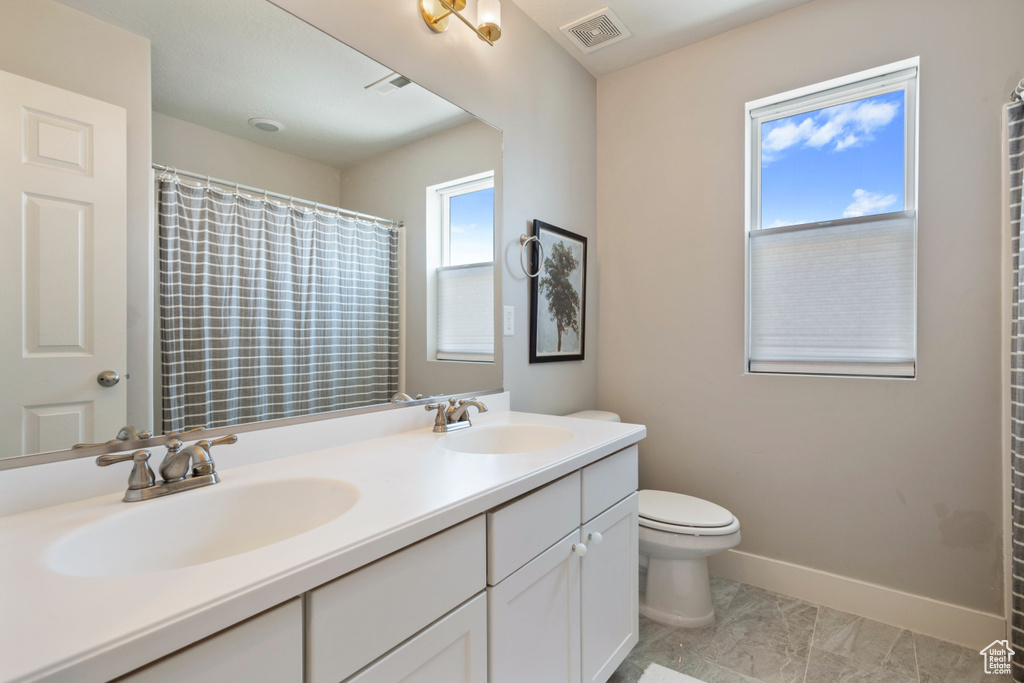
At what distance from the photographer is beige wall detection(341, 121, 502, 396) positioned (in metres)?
1.40

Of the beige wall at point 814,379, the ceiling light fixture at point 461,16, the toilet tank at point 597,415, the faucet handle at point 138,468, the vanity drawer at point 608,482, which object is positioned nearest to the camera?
the faucet handle at point 138,468

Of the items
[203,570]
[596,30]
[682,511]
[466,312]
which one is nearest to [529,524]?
[203,570]

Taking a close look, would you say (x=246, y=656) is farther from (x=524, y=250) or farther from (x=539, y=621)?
(x=524, y=250)

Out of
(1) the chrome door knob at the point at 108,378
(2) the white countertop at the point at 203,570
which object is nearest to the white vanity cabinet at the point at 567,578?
(2) the white countertop at the point at 203,570

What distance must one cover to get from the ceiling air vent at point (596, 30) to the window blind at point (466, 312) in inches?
46.5

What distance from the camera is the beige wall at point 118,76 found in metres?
0.81

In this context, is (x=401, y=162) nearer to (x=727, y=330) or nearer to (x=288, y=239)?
(x=288, y=239)

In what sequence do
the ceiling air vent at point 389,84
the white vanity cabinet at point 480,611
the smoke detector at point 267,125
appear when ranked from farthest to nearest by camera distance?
the ceiling air vent at point 389,84 → the smoke detector at point 267,125 → the white vanity cabinet at point 480,611

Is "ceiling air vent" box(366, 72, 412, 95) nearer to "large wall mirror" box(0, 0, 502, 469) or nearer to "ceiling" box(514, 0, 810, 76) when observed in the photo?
"large wall mirror" box(0, 0, 502, 469)

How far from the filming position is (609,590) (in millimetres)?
1413

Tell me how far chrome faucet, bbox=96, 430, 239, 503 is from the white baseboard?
2188 mm

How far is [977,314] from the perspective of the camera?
5.60ft

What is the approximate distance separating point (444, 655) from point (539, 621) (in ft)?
1.08

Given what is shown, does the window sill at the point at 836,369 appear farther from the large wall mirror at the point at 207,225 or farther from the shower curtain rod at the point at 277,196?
→ the shower curtain rod at the point at 277,196
